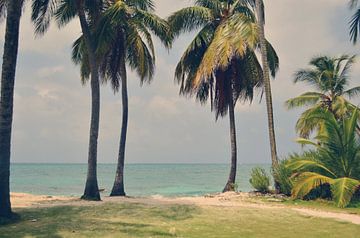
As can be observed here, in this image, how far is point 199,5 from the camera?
84.9 feet

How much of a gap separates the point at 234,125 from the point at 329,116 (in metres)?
7.08

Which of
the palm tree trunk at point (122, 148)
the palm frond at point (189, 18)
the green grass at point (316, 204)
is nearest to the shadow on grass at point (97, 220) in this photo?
the green grass at point (316, 204)

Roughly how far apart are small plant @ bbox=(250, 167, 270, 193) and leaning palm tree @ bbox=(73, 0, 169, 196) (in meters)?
7.06

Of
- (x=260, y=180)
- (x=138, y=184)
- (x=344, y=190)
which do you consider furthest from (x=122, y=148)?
(x=138, y=184)

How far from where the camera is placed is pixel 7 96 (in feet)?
39.2

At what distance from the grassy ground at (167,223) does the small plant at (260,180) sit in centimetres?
665

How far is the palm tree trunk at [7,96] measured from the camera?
1166 cm

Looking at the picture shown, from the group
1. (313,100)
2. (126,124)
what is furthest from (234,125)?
(313,100)

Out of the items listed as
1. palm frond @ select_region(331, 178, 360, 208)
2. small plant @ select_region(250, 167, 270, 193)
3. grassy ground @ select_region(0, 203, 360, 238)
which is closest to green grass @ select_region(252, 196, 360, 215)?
palm frond @ select_region(331, 178, 360, 208)

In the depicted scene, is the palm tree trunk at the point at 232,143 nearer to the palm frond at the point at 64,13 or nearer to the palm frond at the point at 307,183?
the palm frond at the point at 307,183

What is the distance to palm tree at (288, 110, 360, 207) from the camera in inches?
697

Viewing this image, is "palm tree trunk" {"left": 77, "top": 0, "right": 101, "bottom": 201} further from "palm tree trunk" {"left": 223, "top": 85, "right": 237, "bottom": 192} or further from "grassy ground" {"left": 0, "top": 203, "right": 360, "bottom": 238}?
"palm tree trunk" {"left": 223, "top": 85, "right": 237, "bottom": 192}

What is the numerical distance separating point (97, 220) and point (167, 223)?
6.62 ft

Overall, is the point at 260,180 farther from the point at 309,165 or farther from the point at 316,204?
the point at 316,204
